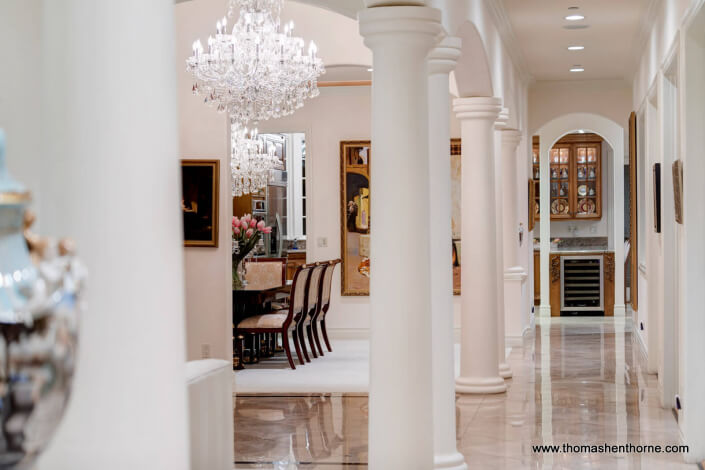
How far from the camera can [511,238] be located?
11.2m

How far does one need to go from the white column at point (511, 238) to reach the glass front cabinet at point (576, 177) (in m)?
5.08

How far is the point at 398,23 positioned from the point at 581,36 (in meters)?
6.73

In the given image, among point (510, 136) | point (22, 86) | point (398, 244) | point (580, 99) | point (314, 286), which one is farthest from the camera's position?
point (580, 99)

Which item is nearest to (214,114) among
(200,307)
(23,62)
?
(200,307)

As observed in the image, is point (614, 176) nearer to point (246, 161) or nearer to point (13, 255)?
point (246, 161)

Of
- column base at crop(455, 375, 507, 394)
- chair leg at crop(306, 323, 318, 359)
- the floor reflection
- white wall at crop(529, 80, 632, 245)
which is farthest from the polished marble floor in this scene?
white wall at crop(529, 80, 632, 245)

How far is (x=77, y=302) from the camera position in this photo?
3.67 ft

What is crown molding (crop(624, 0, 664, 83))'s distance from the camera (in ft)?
27.6

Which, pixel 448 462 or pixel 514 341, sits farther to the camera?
pixel 514 341

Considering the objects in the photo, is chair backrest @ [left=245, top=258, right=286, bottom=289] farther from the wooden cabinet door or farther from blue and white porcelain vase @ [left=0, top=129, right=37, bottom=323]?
blue and white porcelain vase @ [left=0, top=129, right=37, bottom=323]

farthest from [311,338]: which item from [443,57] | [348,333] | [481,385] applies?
[443,57]

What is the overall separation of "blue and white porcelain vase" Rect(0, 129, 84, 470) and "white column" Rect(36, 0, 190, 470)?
23.1 inches

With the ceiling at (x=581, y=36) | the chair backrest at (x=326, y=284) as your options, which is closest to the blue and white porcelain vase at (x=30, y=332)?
the ceiling at (x=581, y=36)

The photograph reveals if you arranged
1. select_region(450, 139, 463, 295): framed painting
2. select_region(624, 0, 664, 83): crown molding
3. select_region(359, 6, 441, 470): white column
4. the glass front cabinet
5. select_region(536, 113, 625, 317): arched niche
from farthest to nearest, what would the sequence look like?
the glass front cabinet, select_region(536, 113, 625, 317): arched niche, select_region(450, 139, 463, 295): framed painting, select_region(624, 0, 664, 83): crown molding, select_region(359, 6, 441, 470): white column
